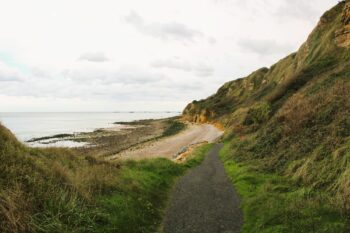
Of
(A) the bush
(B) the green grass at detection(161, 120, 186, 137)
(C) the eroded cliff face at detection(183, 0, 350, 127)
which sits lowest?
(B) the green grass at detection(161, 120, 186, 137)

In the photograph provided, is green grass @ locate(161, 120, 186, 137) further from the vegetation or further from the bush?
the vegetation

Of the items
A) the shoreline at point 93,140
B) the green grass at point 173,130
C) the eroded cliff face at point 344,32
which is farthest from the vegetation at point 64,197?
the green grass at point 173,130

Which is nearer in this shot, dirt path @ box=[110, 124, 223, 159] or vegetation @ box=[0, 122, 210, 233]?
vegetation @ box=[0, 122, 210, 233]

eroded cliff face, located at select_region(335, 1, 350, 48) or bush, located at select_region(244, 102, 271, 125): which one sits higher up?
eroded cliff face, located at select_region(335, 1, 350, 48)

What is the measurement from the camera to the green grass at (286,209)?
34.8 feet

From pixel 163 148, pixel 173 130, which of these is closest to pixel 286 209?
pixel 163 148

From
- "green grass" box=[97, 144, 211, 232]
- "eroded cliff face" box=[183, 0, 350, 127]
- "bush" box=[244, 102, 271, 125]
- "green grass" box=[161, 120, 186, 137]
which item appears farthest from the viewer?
"green grass" box=[161, 120, 186, 137]

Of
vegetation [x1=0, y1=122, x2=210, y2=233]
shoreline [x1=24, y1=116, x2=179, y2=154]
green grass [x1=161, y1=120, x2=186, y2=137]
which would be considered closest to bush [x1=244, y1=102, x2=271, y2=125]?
shoreline [x1=24, y1=116, x2=179, y2=154]

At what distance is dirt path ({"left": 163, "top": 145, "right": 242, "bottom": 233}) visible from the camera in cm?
1295

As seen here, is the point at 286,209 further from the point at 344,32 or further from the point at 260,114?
the point at 344,32

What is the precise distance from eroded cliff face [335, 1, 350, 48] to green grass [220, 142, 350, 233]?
44.3m

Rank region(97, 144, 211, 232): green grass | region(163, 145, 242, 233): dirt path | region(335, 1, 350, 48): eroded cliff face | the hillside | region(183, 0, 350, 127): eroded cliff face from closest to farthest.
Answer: region(97, 144, 211, 232): green grass
region(163, 145, 242, 233): dirt path
the hillside
region(183, 0, 350, 127): eroded cliff face
region(335, 1, 350, 48): eroded cliff face

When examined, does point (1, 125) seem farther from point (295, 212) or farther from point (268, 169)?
point (268, 169)

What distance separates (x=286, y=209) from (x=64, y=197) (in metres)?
8.39
